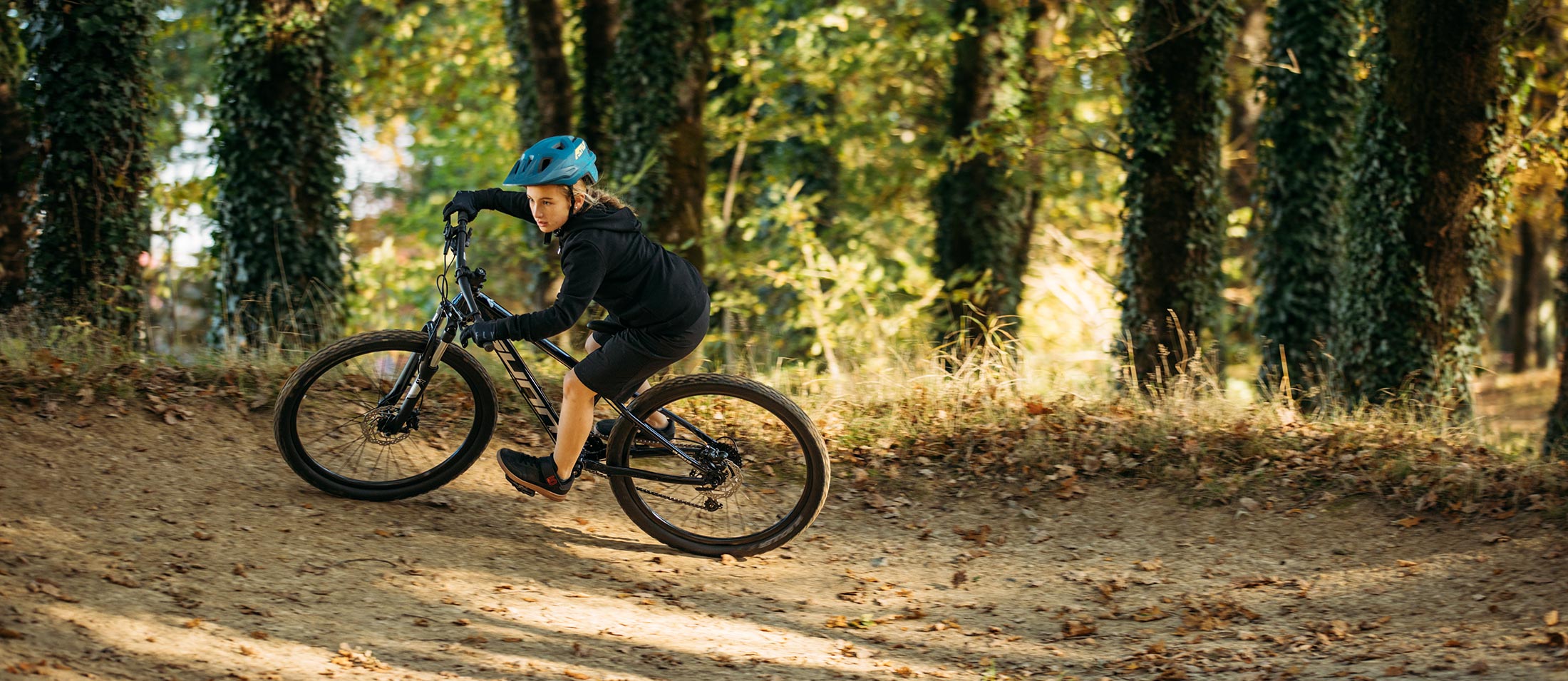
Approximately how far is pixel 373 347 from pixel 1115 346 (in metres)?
6.75

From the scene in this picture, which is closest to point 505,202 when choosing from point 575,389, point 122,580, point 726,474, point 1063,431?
point 575,389

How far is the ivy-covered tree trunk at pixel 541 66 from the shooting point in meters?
14.1

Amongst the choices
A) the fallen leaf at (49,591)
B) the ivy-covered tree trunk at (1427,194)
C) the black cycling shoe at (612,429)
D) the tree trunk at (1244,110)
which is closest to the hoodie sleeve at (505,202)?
the black cycling shoe at (612,429)

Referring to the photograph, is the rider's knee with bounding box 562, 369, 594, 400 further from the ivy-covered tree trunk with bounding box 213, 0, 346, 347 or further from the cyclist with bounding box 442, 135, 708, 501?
the ivy-covered tree trunk with bounding box 213, 0, 346, 347

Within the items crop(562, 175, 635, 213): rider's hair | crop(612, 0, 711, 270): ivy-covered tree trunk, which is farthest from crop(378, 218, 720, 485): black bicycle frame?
crop(612, 0, 711, 270): ivy-covered tree trunk

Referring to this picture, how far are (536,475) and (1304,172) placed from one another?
30.3 feet

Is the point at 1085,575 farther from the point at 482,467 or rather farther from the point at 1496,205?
the point at 1496,205

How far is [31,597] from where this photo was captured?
447 cm

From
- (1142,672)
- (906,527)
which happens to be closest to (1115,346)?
(906,527)

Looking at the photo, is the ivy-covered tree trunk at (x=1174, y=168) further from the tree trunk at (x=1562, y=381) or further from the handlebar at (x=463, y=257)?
the handlebar at (x=463, y=257)

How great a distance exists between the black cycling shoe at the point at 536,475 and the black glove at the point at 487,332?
2.15 feet

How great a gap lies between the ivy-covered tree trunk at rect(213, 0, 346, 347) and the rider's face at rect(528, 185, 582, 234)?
516cm

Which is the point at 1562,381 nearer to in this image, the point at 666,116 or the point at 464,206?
the point at 464,206

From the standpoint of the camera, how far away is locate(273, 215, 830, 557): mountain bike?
5.81 m
